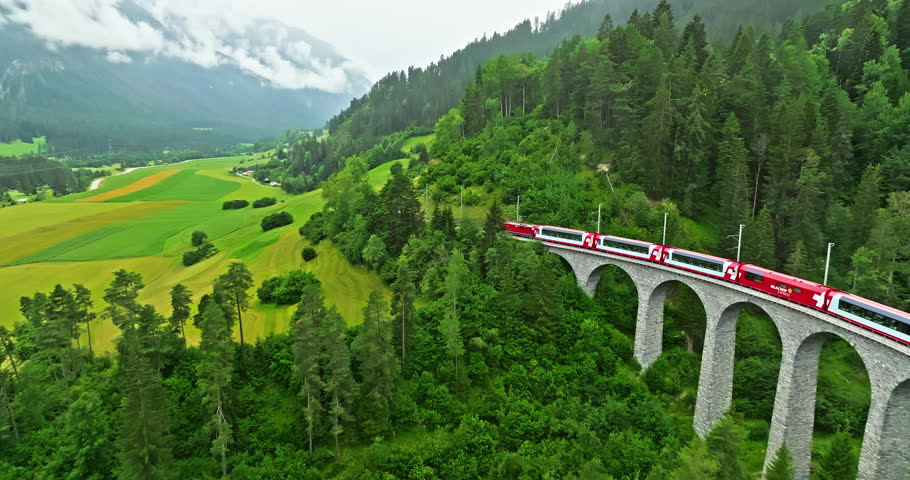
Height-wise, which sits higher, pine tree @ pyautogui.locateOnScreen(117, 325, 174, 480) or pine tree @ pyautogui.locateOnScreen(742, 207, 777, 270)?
pine tree @ pyautogui.locateOnScreen(742, 207, 777, 270)

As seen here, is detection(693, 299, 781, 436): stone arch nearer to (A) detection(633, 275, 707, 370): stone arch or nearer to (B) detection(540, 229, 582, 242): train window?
(A) detection(633, 275, 707, 370): stone arch

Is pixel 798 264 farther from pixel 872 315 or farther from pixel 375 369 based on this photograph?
pixel 375 369

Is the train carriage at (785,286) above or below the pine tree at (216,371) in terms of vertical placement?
above

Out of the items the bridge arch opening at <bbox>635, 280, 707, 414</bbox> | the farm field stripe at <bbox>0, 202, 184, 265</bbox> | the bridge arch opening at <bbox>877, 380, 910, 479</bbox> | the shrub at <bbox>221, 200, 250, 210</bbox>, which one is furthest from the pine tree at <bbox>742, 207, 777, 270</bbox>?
the shrub at <bbox>221, 200, 250, 210</bbox>

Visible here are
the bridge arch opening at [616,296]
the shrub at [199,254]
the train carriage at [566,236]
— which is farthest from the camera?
the shrub at [199,254]

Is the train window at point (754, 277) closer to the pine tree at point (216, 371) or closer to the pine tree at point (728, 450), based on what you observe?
the pine tree at point (728, 450)

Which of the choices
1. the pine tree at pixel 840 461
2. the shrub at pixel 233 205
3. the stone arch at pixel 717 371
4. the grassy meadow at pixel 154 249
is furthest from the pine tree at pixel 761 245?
the shrub at pixel 233 205

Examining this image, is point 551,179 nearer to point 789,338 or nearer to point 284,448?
point 789,338
